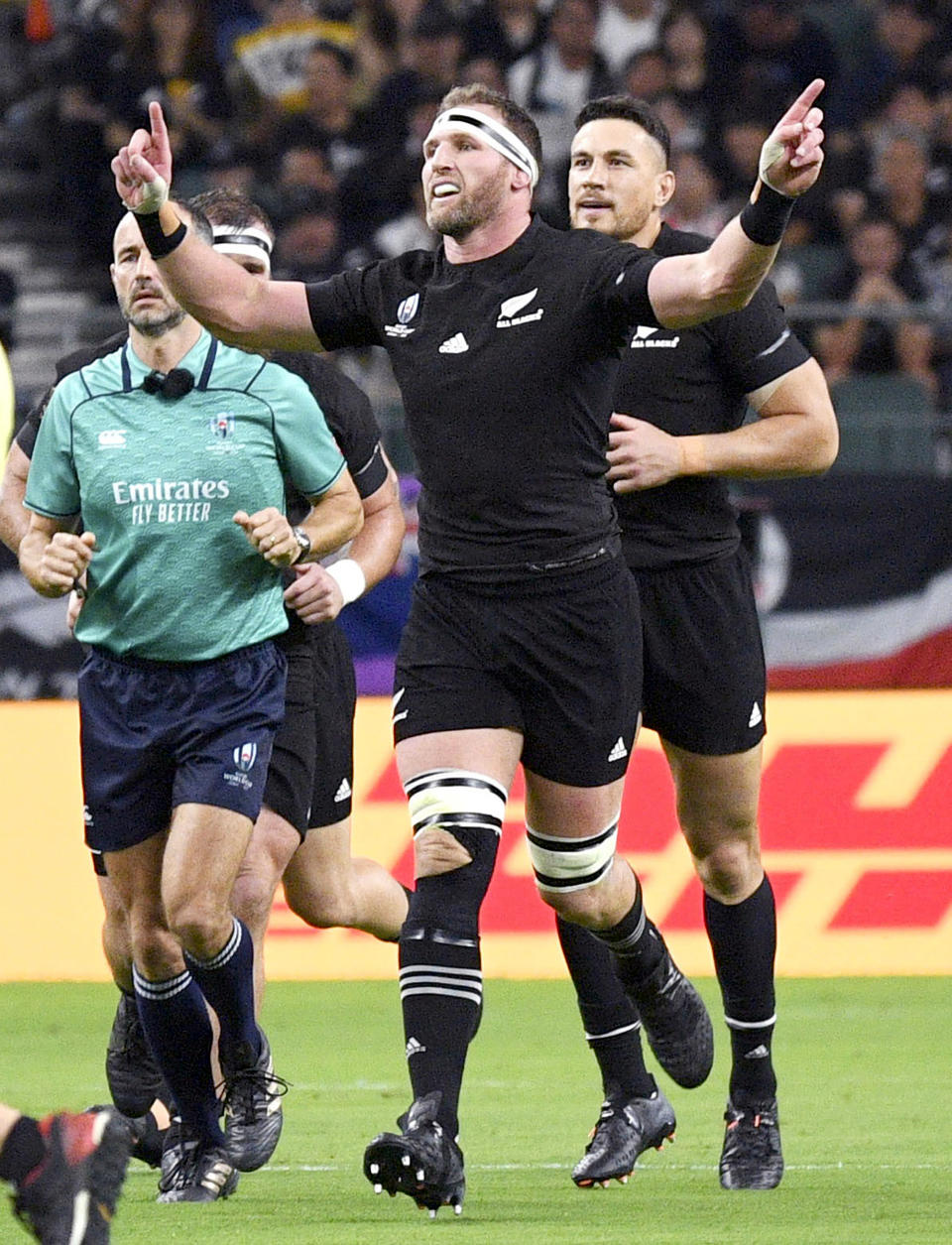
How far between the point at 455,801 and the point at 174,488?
112 cm

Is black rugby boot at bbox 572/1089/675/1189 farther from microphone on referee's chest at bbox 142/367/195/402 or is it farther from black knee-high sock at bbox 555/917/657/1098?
microphone on referee's chest at bbox 142/367/195/402

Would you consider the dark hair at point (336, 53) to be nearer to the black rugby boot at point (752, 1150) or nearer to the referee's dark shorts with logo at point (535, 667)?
the referee's dark shorts with logo at point (535, 667)

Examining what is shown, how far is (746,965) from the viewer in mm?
6570

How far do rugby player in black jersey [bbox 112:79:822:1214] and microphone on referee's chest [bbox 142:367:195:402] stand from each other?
314mm

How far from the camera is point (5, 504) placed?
22.5ft

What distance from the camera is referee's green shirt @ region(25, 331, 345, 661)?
19.9 feet

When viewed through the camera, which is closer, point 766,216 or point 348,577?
point 766,216

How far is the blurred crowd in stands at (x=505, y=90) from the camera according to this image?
15672 mm

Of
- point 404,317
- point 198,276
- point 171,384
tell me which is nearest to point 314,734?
point 171,384

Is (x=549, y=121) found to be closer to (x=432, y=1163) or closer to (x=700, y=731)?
(x=700, y=731)

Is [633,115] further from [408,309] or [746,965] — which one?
[746,965]

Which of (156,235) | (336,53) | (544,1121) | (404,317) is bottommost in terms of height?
(544,1121)

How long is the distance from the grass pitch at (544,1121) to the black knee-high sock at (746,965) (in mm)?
357

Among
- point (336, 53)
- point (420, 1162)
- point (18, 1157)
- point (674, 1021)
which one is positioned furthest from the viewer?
point (336, 53)
